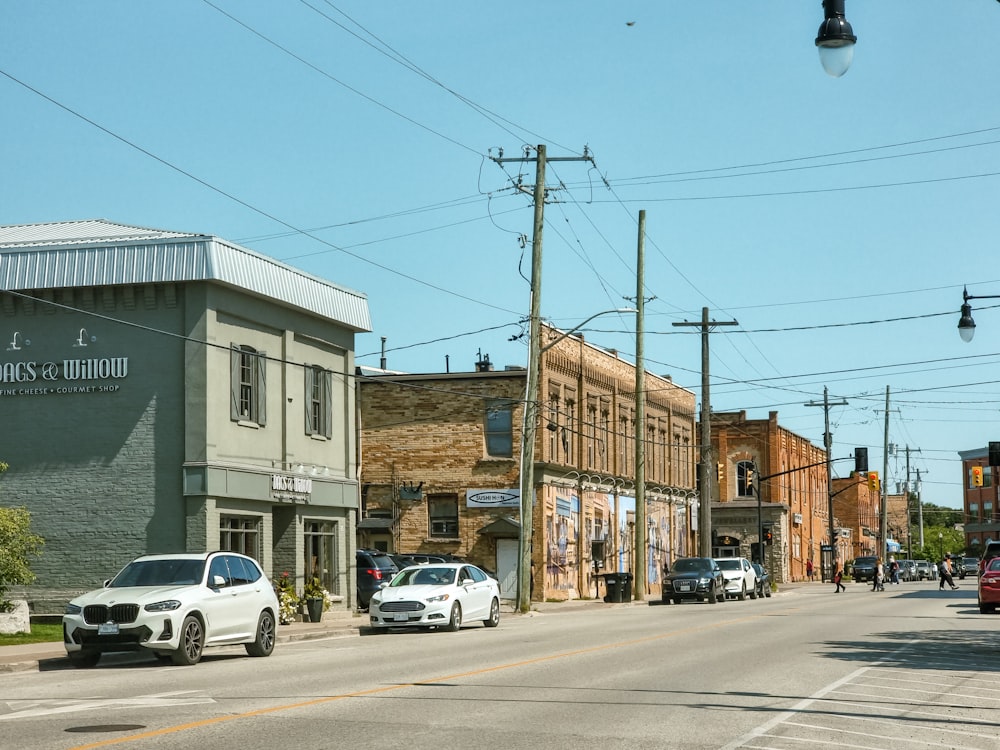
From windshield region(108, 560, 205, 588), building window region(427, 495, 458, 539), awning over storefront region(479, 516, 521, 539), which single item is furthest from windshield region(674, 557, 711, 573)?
windshield region(108, 560, 205, 588)

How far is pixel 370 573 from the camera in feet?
128

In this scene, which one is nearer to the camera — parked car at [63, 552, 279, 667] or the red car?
parked car at [63, 552, 279, 667]

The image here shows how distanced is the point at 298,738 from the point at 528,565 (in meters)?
26.5

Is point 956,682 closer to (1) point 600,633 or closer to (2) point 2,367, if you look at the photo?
(1) point 600,633

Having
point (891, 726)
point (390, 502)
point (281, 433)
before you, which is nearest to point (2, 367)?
point (281, 433)

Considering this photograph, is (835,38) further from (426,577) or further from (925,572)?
(925,572)

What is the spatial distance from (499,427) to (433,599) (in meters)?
21.7

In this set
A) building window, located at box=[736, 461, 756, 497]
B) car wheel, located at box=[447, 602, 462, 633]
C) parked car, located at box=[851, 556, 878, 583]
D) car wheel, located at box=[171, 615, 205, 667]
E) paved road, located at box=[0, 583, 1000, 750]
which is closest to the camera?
paved road, located at box=[0, 583, 1000, 750]

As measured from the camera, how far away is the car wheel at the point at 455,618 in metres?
29.5

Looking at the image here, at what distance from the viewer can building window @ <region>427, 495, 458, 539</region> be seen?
5047cm

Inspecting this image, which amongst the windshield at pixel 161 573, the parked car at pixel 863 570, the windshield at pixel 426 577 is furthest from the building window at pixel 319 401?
the parked car at pixel 863 570

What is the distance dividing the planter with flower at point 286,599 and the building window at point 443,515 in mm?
Answer: 16954

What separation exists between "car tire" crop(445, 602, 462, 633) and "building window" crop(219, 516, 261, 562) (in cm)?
500

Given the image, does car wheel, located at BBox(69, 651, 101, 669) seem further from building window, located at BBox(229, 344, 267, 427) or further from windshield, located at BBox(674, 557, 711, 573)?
windshield, located at BBox(674, 557, 711, 573)
